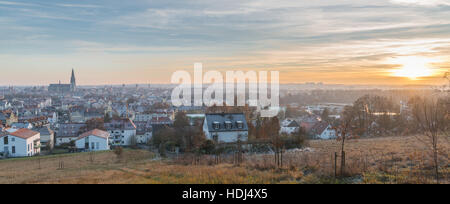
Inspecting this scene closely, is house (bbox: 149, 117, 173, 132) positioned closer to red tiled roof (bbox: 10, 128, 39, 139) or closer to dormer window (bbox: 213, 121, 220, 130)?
dormer window (bbox: 213, 121, 220, 130)

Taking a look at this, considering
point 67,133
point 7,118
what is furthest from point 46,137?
point 7,118

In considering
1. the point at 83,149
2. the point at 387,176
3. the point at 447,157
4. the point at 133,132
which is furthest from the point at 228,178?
the point at 133,132

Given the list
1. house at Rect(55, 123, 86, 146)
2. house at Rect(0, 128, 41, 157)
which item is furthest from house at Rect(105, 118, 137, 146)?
house at Rect(0, 128, 41, 157)

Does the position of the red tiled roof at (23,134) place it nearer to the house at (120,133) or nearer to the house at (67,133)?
the house at (67,133)

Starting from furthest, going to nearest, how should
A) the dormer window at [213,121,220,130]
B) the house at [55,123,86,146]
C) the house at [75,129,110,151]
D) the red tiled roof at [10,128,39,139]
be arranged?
the house at [55,123,86,146]
the house at [75,129,110,151]
the red tiled roof at [10,128,39,139]
the dormer window at [213,121,220,130]

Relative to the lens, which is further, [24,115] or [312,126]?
[24,115]
